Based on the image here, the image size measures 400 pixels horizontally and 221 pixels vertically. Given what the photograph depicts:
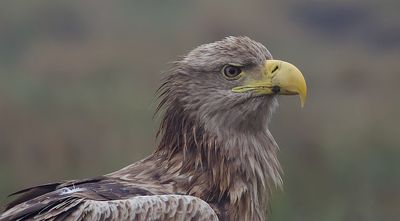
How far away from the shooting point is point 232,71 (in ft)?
27.3

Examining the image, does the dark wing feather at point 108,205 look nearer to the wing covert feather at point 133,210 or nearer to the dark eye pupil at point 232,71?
the wing covert feather at point 133,210

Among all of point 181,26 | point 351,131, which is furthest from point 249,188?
point 181,26

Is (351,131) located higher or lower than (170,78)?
lower

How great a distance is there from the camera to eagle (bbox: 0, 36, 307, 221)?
320 inches

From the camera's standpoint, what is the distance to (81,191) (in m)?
7.81

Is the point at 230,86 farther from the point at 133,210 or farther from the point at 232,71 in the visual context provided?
the point at 133,210

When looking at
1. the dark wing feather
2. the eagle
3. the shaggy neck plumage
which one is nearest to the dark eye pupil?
the eagle

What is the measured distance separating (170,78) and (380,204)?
5048mm

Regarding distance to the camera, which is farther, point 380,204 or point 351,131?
point 351,131

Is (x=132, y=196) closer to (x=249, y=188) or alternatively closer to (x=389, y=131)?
(x=249, y=188)

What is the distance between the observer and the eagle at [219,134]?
26.7 ft

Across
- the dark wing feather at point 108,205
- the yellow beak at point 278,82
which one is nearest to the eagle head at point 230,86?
the yellow beak at point 278,82

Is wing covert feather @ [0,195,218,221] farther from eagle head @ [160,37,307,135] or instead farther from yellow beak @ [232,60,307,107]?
yellow beak @ [232,60,307,107]

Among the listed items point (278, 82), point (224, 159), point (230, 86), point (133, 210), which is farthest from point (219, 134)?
point (133, 210)
